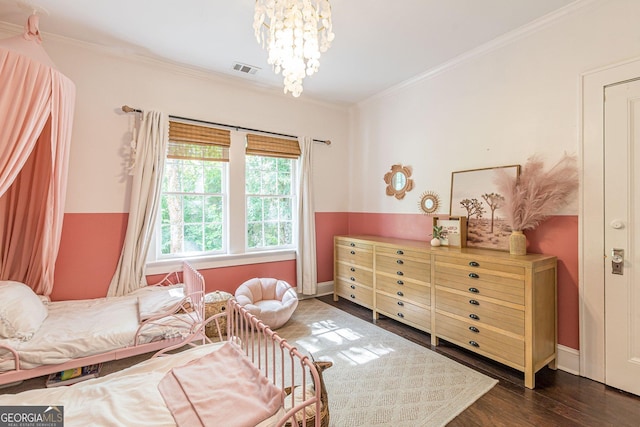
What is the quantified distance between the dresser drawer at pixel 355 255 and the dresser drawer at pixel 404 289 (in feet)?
0.83

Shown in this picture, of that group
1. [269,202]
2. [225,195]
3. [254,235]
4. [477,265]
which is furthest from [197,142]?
[477,265]

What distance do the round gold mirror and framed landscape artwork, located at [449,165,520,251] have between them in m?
0.66

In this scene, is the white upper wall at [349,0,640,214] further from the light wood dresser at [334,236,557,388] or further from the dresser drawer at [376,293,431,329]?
the dresser drawer at [376,293,431,329]

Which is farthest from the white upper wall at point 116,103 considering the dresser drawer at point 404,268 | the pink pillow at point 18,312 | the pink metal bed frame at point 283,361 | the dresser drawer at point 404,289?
the dresser drawer at point 404,289

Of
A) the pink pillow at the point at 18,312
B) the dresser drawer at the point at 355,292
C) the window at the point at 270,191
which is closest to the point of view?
the pink pillow at the point at 18,312

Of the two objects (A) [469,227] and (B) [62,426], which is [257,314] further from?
(A) [469,227]

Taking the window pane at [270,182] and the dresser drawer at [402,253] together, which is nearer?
the dresser drawer at [402,253]

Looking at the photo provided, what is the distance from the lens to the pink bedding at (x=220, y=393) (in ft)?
3.92

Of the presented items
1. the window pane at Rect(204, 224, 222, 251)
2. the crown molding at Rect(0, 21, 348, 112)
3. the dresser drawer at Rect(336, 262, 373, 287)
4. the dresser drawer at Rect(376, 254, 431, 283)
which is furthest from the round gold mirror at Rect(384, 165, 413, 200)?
the window pane at Rect(204, 224, 222, 251)

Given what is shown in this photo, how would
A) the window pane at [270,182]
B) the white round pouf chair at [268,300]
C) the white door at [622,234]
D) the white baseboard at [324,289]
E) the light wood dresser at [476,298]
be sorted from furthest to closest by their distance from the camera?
the white baseboard at [324,289], the window pane at [270,182], the white round pouf chair at [268,300], the light wood dresser at [476,298], the white door at [622,234]

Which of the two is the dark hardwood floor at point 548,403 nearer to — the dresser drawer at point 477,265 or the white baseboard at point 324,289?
the dresser drawer at point 477,265

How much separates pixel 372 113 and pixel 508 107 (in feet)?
6.38

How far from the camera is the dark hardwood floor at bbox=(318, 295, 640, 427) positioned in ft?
6.13

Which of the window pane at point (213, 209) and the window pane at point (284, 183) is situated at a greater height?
the window pane at point (284, 183)
